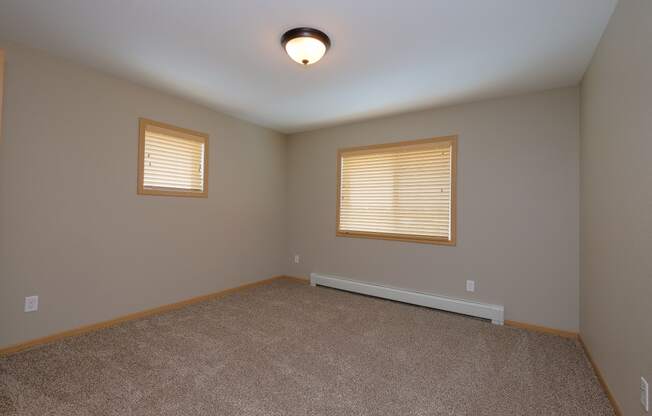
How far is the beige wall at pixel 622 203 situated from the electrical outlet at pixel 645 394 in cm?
4

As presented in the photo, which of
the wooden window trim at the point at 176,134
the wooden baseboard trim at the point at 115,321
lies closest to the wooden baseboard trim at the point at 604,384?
the wooden baseboard trim at the point at 115,321

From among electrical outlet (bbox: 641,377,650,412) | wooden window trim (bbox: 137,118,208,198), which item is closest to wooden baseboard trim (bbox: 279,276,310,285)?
wooden window trim (bbox: 137,118,208,198)

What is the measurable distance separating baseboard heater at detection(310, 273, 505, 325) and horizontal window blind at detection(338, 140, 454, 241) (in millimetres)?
717

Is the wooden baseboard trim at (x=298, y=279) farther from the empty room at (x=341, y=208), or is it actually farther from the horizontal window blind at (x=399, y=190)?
the horizontal window blind at (x=399, y=190)

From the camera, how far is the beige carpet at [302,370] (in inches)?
72.7

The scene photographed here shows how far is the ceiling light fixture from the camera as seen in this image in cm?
215

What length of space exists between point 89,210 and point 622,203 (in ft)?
13.6

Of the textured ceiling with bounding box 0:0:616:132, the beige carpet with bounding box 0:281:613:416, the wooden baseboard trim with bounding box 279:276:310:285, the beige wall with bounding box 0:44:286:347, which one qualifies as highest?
→ the textured ceiling with bounding box 0:0:616:132

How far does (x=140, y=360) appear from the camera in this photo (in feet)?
7.69

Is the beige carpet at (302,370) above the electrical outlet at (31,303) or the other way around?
the other way around

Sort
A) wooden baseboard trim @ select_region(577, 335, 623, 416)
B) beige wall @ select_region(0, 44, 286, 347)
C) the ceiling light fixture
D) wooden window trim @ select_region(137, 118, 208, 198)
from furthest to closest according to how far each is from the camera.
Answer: wooden window trim @ select_region(137, 118, 208, 198), beige wall @ select_region(0, 44, 286, 347), the ceiling light fixture, wooden baseboard trim @ select_region(577, 335, 623, 416)

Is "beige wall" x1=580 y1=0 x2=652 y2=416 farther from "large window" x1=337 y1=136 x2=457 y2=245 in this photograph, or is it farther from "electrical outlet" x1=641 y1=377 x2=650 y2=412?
"large window" x1=337 y1=136 x2=457 y2=245

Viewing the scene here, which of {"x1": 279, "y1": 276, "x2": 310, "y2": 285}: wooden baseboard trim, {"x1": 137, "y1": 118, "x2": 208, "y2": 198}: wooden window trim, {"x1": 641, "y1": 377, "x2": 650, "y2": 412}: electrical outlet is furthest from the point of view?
{"x1": 279, "y1": 276, "x2": 310, "y2": 285}: wooden baseboard trim

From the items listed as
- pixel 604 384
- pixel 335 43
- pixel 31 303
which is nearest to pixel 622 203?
pixel 604 384
